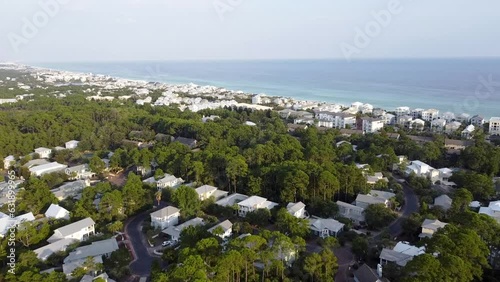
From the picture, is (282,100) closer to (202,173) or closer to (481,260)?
(202,173)

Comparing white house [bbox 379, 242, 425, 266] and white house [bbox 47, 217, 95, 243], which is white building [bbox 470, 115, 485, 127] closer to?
white house [bbox 379, 242, 425, 266]

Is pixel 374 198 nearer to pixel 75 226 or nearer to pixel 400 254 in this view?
pixel 400 254

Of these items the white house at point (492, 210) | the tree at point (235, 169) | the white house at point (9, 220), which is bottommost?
the white house at point (9, 220)

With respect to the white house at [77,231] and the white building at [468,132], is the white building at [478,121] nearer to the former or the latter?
the white building at [468,132]

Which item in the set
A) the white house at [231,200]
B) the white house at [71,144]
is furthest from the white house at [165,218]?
the white house at [71,144]

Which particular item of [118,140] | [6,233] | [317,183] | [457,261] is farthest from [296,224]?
[118,140]

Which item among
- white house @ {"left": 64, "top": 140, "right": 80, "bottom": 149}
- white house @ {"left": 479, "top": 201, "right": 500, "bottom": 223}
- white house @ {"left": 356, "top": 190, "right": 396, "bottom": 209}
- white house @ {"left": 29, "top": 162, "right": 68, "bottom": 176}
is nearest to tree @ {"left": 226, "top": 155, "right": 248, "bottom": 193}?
white house @ {"left": 356, "top": 190, "right": 396, "bottom": 209}

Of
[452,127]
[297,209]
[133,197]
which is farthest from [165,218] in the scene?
[452,127]
